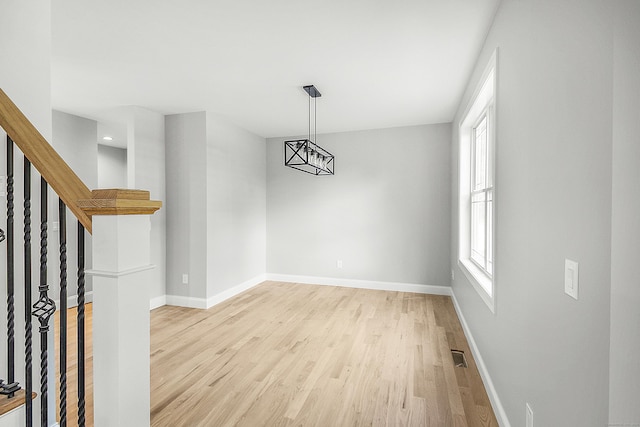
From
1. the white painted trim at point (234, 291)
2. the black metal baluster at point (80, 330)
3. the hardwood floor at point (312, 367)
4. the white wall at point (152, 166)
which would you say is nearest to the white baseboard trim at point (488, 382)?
the hardwood floor at point (312, 367)

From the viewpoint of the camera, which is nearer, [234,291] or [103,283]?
[103,283]

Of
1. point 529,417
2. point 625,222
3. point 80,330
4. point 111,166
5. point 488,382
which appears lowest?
point 488,382

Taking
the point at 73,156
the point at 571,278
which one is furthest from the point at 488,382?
the point at 73,156

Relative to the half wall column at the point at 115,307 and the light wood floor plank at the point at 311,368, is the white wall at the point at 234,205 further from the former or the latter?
the half wall column at the point at 115,307

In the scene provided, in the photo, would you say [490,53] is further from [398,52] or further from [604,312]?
[604,312]

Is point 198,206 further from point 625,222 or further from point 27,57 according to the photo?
point 625,222

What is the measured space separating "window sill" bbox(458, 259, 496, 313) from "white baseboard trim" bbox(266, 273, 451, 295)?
53.7 inches

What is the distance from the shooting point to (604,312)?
86 cm

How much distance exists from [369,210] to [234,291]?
238 centimetres

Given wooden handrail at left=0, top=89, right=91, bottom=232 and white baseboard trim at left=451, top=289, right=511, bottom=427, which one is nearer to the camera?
wooden handrail at left=0, top=89, right=91, bottom=232

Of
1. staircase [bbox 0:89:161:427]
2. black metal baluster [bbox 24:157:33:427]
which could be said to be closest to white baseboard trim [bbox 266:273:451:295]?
staircase [bbox 0:89:161:427]

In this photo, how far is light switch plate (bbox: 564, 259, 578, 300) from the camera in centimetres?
103

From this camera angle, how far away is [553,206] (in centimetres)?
121

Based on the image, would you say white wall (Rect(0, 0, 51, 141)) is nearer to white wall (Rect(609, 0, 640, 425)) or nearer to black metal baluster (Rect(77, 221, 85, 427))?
black metal baluster (Rect(77, 221, 85, 427))
